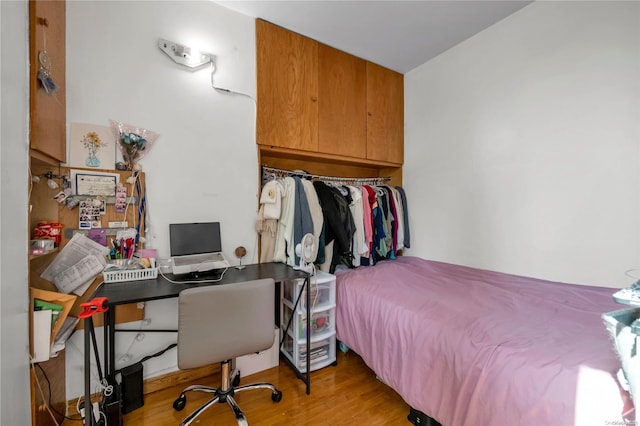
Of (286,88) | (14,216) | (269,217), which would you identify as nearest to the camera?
(14,216)

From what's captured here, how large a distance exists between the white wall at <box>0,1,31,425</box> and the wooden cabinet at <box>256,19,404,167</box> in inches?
53.0

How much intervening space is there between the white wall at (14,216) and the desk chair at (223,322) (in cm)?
56

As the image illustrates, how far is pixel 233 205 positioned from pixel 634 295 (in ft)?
7.07

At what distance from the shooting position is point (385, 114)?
2.95m

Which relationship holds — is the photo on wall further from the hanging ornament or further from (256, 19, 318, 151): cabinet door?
(256, 19, 318, 151): cabinet door

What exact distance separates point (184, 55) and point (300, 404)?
8.36 ft

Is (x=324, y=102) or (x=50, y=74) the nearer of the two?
(x=50, y=74)

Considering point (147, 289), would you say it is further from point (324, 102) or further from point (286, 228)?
point (324, 102)

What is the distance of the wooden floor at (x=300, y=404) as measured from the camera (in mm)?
1526

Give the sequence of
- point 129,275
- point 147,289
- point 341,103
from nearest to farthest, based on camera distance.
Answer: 1. point 147,289
2. point 129,275
3. point 341,103

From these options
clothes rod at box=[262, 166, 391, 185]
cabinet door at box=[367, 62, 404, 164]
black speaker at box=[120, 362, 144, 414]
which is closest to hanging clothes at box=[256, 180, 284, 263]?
clothes rod at box=[262, 166, 391, 185]

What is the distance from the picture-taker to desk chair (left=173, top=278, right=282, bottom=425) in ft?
4.19

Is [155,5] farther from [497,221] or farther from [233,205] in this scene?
[497,221]

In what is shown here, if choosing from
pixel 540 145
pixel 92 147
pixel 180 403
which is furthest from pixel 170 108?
pixel 540 145
